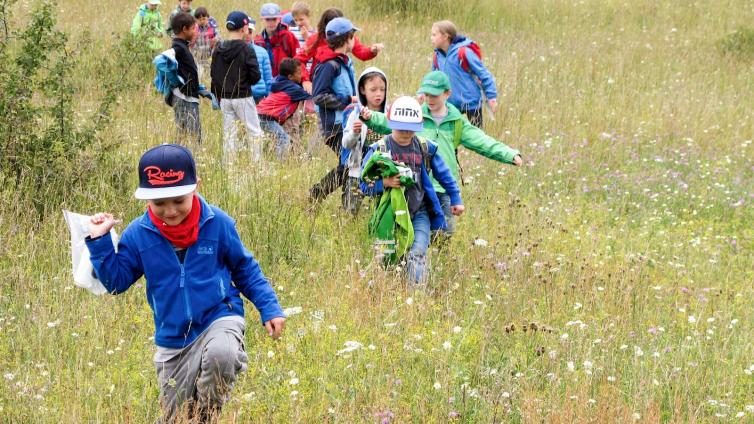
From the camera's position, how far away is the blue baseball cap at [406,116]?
6.44 m

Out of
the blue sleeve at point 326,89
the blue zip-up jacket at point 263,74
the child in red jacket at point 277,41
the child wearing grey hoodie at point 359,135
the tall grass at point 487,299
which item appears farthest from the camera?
the child in red jacket at point 277,41

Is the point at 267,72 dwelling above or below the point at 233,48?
below

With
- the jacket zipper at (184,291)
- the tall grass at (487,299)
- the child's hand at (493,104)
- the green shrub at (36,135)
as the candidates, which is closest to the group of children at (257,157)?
the jacket zipper at (184,291)

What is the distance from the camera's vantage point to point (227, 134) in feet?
28.8

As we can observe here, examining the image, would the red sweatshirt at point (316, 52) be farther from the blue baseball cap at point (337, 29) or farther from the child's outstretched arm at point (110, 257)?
the child's outstretched arm at point (110, 257)

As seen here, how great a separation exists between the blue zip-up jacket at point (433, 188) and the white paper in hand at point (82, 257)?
9.47 feet

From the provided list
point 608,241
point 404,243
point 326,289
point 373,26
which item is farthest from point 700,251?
point 373,26

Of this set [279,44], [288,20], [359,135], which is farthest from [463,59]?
[288,20]

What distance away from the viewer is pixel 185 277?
414 cm

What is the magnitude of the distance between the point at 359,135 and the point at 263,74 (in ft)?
12.5

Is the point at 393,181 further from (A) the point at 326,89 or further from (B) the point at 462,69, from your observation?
(B) the point at 462,69

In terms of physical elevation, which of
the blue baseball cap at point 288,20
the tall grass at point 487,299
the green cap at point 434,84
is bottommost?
the tall grass at point 487,299

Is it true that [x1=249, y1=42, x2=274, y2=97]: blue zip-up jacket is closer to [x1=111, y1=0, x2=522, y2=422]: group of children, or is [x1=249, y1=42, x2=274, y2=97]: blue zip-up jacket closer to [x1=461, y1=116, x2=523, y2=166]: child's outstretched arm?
[x1=111, y1=0, x2=522, y2=422]: group of children

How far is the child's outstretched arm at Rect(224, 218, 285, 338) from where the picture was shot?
13.9 feet
